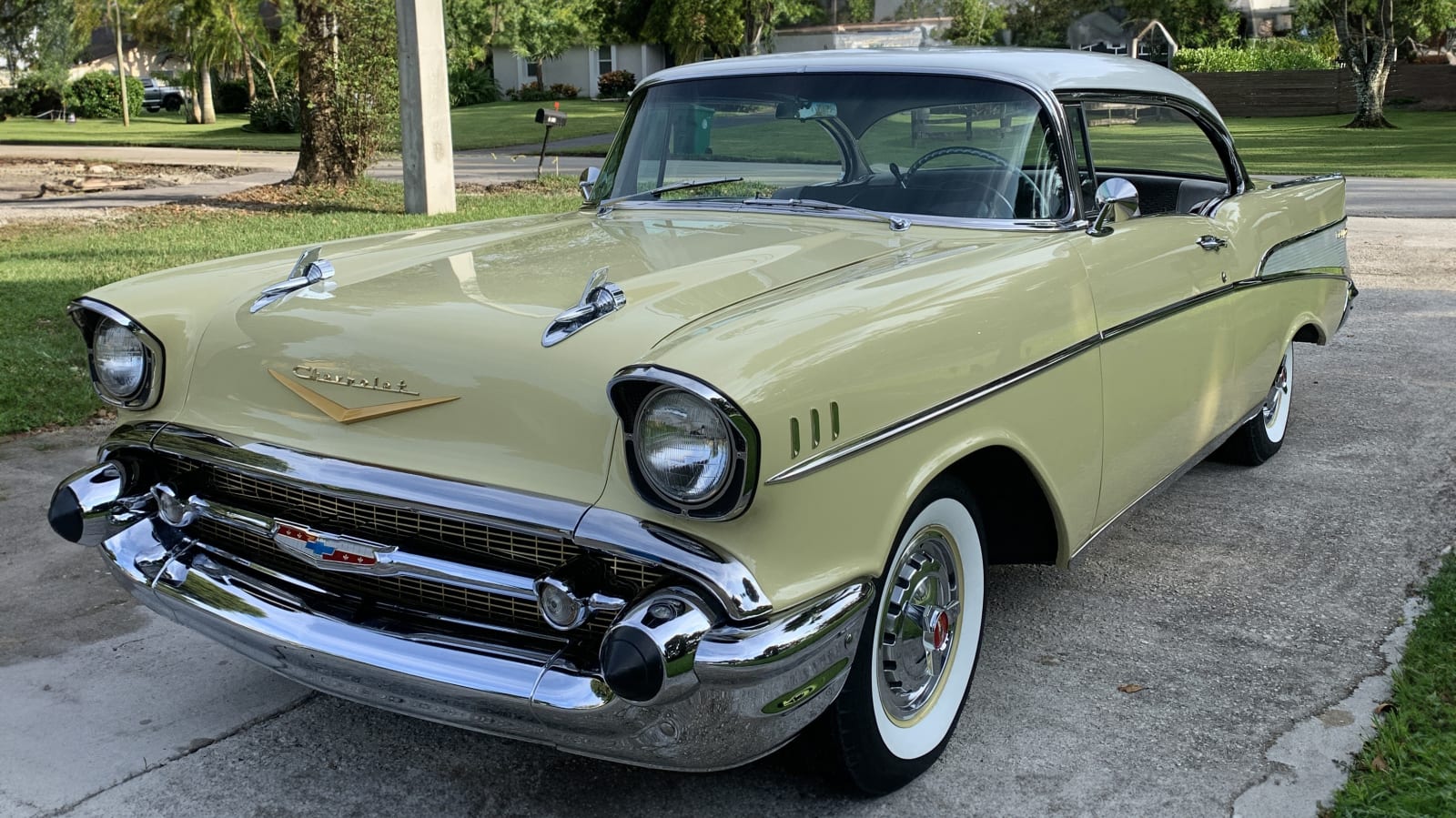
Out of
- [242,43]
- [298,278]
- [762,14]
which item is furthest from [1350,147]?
[242,43]

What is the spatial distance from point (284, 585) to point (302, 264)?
0.82 m

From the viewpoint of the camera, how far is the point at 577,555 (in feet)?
7.45

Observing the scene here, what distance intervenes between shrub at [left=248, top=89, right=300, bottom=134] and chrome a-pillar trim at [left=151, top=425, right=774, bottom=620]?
26590 millimetres

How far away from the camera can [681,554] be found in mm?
2137

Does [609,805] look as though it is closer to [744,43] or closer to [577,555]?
[577,555]

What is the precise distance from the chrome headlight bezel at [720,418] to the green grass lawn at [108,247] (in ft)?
13.9

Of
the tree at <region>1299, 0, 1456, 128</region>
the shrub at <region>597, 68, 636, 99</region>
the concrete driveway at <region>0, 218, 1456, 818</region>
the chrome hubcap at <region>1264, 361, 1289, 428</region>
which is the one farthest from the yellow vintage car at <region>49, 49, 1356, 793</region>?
the shrub at <region>597, 68, 636, 99</region>

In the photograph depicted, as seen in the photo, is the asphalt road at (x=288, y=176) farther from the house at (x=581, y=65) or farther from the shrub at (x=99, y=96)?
the house at (x=581, y=65)

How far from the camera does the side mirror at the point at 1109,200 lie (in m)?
3.34

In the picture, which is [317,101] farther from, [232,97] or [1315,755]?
[232,97]

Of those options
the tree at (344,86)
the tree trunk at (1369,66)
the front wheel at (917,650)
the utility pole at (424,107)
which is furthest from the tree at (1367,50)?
the front wheel at (917,650)

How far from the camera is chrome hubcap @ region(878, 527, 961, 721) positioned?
2621 mm

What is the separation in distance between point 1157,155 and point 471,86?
43.5m

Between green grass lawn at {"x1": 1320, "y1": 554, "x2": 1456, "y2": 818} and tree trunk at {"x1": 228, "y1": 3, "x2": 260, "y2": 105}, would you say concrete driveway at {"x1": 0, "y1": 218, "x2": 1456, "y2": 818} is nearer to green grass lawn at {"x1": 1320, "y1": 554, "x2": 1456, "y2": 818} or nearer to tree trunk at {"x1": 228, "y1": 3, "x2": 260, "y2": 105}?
green grass lawn at {"x1": 1320, "y1": 554, "x2": 1456, "y2": 818}
